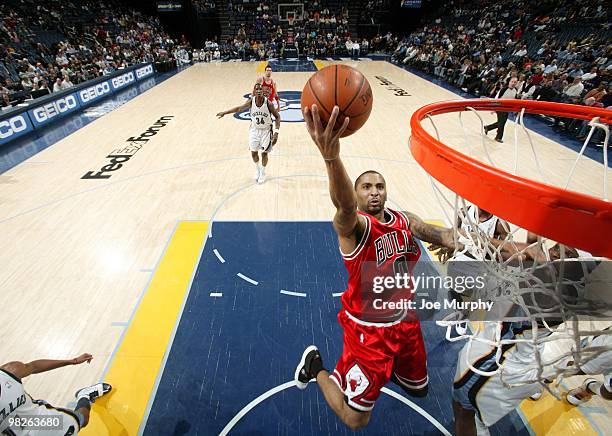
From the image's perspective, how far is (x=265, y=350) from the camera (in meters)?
3.37

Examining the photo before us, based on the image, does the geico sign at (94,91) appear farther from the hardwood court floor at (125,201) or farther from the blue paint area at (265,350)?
the blue paint area at (265,350)

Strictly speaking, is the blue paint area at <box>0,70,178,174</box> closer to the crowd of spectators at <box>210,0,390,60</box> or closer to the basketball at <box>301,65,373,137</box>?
the basketball at <box>301,65,373,137</box>

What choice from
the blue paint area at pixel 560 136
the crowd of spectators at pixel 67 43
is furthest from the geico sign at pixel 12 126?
the blue paint area at pixel 560 136

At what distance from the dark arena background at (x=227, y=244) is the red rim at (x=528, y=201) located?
0.02 meters

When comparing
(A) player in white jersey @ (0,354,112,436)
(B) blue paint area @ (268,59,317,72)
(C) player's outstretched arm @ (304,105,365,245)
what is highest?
(C) player's outstretched arm @ (304,105,365,245)

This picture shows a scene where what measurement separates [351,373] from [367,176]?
1.34m

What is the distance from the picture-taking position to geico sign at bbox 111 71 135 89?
539 inches

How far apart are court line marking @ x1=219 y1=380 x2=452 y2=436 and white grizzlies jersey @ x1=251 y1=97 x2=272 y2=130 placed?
424 centimetres

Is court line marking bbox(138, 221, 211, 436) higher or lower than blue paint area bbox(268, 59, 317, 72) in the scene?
higher

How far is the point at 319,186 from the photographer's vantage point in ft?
21.3

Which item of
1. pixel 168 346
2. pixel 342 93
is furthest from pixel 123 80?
pixel 342 93

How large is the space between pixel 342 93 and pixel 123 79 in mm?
15163

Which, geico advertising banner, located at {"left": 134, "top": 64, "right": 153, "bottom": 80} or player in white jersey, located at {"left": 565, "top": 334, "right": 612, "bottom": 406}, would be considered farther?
geico advertising banner, located at {"left": 134, "top": 64, "right": 153, "bottom": 80}

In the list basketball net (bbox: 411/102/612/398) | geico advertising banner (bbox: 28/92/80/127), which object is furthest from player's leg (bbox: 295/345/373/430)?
geico advertising banner (bbox: 28/92/80/127)
